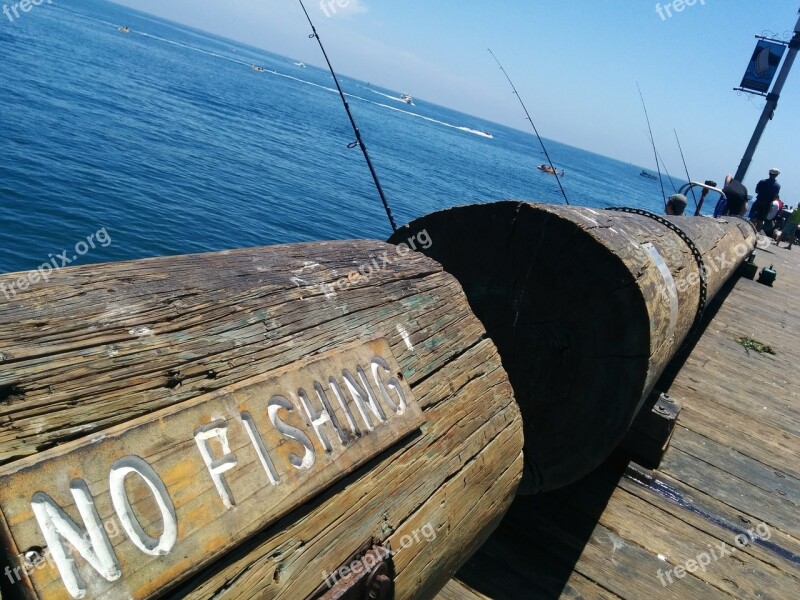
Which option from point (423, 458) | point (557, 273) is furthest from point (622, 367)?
point (423, 458)

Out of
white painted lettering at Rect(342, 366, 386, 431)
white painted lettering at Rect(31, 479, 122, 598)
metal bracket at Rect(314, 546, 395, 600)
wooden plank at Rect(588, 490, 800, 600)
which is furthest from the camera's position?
wooden plank at Rect(588, 490, 800, 600)

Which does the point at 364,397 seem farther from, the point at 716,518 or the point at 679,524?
the point at 716,518

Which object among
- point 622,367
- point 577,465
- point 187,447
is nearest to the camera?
point 187,447

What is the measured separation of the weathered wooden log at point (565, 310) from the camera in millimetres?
2936

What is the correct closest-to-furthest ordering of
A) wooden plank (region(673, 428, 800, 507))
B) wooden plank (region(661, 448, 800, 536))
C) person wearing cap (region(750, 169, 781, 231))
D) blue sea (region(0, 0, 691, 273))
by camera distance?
wooden plank (region(661, 448, 800, 536)) → wooden plank (region(673, 428, 800, 507)) → person wearing cap (region(750, 169, 781, 231)) → blue sea (region(0, 0, 691, 273))

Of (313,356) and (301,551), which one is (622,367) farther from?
(301,551)

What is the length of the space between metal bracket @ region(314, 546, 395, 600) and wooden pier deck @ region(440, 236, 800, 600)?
1.19 meters

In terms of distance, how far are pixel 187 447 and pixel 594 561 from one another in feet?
8.57

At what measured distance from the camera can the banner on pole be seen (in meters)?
21.1

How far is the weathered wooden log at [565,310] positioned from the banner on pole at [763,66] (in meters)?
22.1

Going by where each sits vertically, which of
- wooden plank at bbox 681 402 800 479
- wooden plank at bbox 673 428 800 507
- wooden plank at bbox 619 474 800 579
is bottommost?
wooden plank at bbox 619 474 800 579

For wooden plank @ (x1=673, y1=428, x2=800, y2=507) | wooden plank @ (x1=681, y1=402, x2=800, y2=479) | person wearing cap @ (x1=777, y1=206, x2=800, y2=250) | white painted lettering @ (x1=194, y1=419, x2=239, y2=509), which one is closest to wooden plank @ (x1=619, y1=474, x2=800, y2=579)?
wooden plank @ (x1=673, y1=428, x2=800, y2=507)

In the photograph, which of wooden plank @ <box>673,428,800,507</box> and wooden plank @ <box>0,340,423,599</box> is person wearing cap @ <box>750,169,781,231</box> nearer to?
wooden plank @ <box>673,428,800,507</box>

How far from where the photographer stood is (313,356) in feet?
6.20
